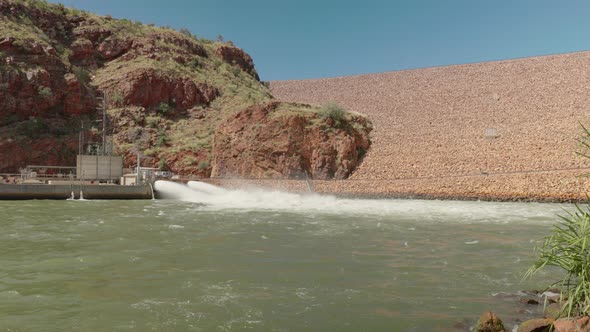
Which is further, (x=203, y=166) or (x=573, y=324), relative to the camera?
(x=203, y=166)

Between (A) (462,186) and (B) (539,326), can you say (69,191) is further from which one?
(B) (539,326)

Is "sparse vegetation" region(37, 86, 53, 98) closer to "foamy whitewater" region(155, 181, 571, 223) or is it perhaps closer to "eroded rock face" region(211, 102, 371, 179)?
"eroded rock face" region(211, 102, 371, 179)

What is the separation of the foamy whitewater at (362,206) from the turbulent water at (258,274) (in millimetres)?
2735

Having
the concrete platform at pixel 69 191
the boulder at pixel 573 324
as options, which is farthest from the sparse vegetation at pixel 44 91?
the boulder at pixel 573 324

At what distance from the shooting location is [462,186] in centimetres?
2964

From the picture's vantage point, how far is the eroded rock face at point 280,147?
35.6m

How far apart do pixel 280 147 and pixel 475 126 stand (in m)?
18.9

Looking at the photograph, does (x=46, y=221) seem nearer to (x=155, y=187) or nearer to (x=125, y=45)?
(x=155, y=187)

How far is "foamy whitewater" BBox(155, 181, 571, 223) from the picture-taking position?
19438 millimetres

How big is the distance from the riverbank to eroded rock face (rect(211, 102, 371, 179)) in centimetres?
193

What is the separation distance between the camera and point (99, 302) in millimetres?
6629

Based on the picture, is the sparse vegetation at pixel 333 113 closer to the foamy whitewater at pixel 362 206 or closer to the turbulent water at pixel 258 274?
the foamy whitewater at pixel 362 206

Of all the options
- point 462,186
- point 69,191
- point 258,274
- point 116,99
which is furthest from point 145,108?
point 258,274

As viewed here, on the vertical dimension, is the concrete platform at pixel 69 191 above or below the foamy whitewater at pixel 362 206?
above
